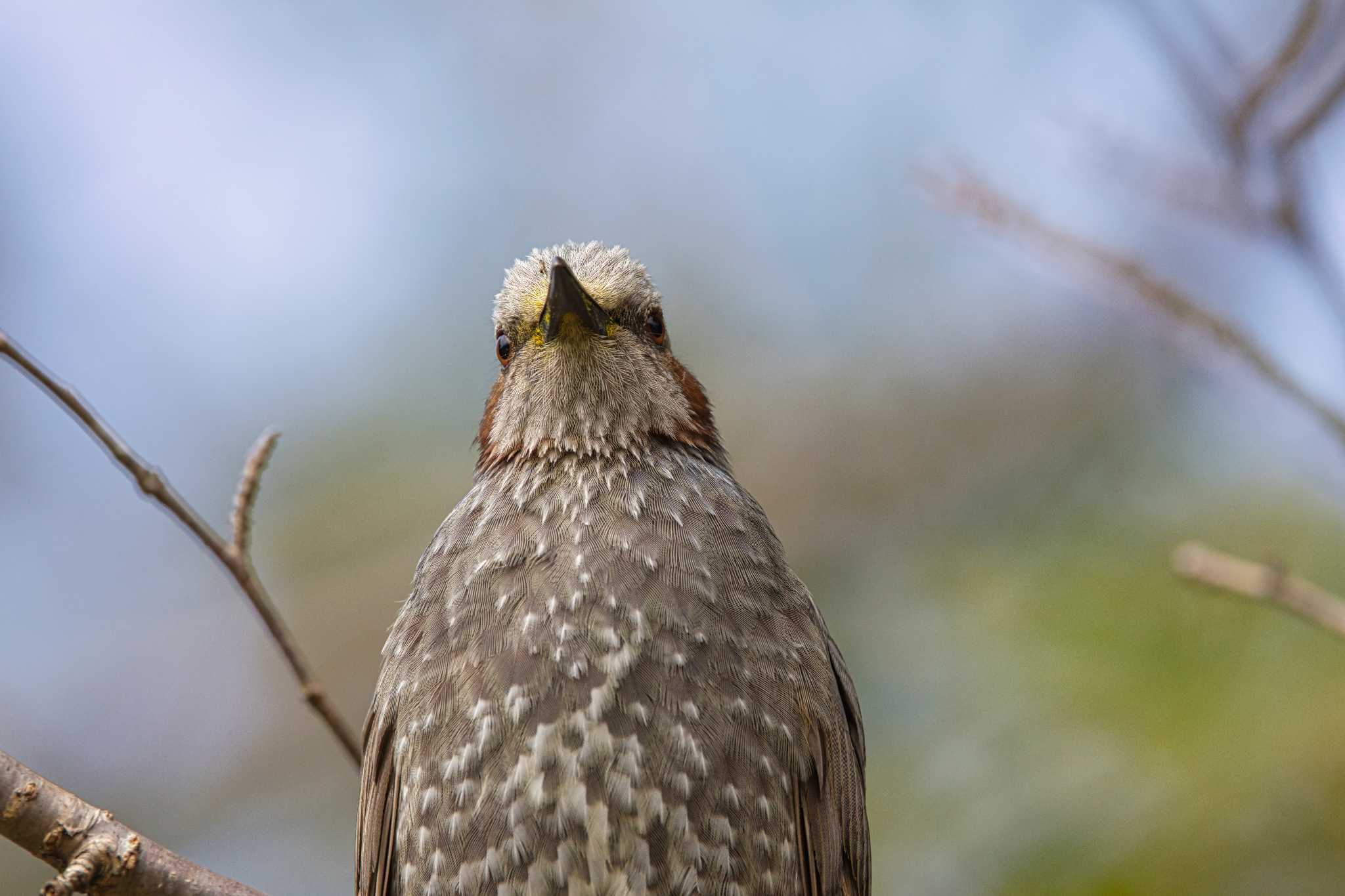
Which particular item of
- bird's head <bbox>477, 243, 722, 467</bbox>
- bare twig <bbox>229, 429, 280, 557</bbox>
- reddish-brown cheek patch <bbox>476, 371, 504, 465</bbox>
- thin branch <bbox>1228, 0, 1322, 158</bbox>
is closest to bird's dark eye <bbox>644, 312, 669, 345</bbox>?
bird's head <bbox>477, 243, 722, 467</bbox>

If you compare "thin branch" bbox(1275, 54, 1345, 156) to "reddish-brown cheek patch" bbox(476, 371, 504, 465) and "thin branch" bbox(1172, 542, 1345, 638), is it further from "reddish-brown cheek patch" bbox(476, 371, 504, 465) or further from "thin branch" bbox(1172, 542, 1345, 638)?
"reddish-brown cheek patch" bbox(476, 371, 504, 465)

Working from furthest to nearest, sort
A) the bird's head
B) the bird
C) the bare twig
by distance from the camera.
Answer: the bird's head → the bare twig → the bird

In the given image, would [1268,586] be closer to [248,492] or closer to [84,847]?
[248,492]

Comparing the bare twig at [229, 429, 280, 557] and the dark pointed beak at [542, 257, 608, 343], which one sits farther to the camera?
the dark pointed beak at [542, 257, 608, 343]

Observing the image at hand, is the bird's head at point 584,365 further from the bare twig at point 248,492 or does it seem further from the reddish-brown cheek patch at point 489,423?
the bare twig at point 248,492

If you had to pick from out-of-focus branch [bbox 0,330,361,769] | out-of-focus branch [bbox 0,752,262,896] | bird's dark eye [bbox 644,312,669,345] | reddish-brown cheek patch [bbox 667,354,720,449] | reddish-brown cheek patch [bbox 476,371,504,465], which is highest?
bird's dark eye [bbox 644,312,669,345]

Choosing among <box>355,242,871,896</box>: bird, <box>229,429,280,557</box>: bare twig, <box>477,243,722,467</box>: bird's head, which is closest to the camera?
<box>355,242,871,896</box>: bird

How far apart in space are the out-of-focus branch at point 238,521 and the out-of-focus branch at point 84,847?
464 millimetres

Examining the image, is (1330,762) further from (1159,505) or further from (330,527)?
(330,527)

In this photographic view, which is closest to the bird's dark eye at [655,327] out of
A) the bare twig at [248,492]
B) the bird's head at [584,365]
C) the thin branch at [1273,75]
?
the bird's head at [584,365]

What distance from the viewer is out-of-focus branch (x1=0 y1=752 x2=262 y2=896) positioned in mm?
2656

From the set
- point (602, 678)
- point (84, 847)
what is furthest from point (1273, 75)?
point (84, 847)

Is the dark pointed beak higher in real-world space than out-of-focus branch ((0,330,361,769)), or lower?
higher

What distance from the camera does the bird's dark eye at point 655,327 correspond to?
3979 mm
